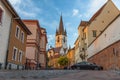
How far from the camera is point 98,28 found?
56062 millimetres

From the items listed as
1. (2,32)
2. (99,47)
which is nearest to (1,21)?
(2,32)

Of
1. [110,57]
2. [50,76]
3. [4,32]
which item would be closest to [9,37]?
[4,32]

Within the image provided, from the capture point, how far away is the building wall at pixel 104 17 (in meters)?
54.3

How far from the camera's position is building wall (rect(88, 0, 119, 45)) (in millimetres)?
54312

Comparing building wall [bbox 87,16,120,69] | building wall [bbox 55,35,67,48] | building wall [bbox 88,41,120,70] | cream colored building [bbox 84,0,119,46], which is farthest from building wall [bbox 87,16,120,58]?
building wall [bbox 55,35,67,48]

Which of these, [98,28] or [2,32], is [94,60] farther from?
[2,32]

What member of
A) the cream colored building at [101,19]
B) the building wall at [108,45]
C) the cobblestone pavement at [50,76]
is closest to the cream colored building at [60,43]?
the cream colored building at [101,19]

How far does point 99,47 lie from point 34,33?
39.8 feet

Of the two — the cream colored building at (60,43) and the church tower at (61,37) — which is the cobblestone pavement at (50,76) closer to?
the cream colored building at (60,43)

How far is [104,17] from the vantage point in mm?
55000

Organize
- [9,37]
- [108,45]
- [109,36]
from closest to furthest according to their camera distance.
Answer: [9,37], [109,36], [108,45]

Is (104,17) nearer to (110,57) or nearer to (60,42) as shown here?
(110,57)

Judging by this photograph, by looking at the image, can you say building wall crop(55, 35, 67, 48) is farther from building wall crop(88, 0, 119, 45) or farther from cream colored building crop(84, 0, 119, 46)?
building wall crop(88, 0, 119, 45)

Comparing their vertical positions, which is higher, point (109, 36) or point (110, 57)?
point (109, 36)
